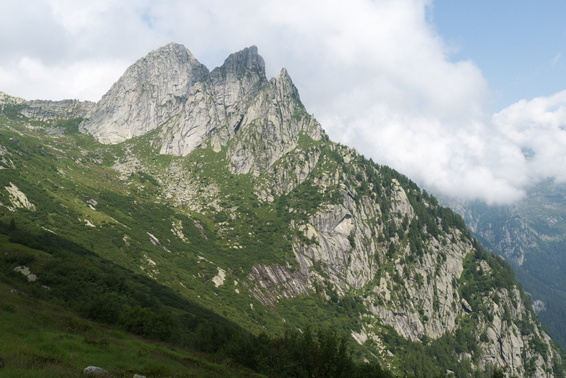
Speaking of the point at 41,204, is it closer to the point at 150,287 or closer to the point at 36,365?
the point at 150,287

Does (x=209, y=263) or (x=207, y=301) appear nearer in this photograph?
(x=207, y=301)

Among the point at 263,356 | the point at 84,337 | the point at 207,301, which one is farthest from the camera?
the point at 207,301

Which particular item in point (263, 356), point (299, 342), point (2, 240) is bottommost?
point (2, 240)

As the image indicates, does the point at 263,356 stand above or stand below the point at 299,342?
below

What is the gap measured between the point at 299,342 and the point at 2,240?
89.8m

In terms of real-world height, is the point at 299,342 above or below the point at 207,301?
above

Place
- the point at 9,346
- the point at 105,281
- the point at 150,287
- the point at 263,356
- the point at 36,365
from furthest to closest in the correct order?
the point at 150,287 → the point at 105,281 → the point at 263,356 → the point at 9,346 → the point at 36,365

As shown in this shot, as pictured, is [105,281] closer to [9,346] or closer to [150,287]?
[150,287]

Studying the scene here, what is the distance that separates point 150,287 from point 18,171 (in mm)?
137930

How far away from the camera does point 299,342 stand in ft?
212

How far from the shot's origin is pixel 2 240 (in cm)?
9056

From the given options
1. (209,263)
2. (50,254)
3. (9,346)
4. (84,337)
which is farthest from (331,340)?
(209,263)

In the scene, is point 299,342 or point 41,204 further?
point 41,204

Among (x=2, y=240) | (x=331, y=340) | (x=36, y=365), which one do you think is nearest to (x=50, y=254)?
(x=2, y=240)
